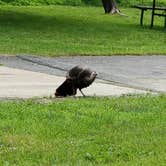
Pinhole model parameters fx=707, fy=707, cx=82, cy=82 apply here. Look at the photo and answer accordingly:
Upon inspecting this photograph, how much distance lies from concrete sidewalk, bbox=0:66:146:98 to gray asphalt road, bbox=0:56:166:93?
20.3 inches

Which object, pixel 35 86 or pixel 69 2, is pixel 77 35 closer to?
pixel 35 86

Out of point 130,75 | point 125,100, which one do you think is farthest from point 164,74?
point 125,100

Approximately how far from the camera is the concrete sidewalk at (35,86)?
1104 centimetres

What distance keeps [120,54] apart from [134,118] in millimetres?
9275

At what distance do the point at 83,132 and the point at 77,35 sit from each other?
47.1ft

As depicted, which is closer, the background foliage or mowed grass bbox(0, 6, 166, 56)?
mowed grass bbox(0, 6, 166, 56)

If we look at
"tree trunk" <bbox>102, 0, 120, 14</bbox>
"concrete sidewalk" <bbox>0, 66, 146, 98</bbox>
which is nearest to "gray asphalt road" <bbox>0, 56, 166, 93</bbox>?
"concrete sidewalk" <bbox>0, 66, 146, 98</bbox>

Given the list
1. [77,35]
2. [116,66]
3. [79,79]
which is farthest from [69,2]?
[79,79]

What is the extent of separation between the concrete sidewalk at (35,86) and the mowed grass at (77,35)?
4.01m

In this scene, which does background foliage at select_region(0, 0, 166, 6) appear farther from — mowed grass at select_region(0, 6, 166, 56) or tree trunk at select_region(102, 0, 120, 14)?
mowed grass at select_region(0, 6, 166, 56)

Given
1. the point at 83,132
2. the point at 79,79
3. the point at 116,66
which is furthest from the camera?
the point at 116,66

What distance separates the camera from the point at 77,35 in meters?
22.1

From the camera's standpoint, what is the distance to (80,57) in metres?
17.1

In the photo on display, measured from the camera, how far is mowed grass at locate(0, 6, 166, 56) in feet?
60.4
